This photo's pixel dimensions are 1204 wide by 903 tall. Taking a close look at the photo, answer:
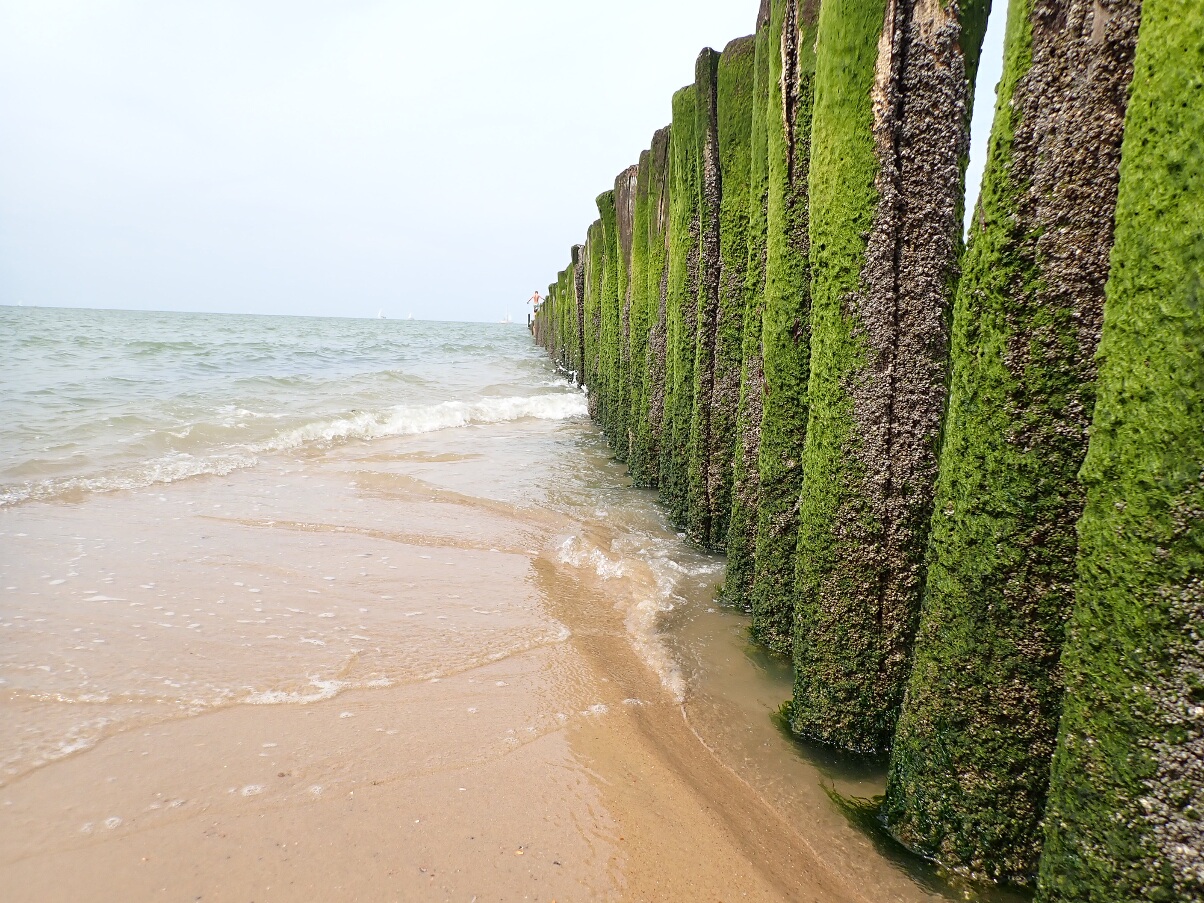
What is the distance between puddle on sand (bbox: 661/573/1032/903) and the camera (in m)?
2.14

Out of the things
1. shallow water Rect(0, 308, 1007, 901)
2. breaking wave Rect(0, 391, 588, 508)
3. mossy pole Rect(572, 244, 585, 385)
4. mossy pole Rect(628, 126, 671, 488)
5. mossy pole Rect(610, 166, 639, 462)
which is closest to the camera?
shallow water Rect(0, 308, 1007, 901)

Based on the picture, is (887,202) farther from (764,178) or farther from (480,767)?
(480,767)

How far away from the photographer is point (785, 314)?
338cm

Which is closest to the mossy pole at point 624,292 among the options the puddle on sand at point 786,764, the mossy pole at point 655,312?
the mossy pole at point 655,312

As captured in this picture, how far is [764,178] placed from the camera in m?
3.88

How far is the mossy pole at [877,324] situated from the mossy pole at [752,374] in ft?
3.69

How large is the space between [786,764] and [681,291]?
3.91m

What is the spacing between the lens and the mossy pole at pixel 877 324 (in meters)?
2.42

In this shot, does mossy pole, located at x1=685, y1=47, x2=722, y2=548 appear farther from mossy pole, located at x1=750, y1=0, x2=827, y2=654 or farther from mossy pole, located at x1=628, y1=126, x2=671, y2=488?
mossy pole, located at x1=628, y1=126, x2=671, y2=488

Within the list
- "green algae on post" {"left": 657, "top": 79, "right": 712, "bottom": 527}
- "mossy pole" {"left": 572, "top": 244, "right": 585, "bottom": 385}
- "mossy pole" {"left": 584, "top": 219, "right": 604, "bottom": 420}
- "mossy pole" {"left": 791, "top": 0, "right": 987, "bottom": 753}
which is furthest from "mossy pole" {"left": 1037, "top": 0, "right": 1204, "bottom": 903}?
"mossy pole" {"left": 572, "top": 244, "right": 585, "bottom": 385}

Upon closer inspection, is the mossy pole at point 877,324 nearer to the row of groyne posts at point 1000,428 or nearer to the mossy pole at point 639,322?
the row of groyne posts at point 1000,428

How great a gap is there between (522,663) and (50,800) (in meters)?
1.91

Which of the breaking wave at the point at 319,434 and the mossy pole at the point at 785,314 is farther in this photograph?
the breaking wave at the point at 319,434

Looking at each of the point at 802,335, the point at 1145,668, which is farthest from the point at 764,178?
the point at 1145,668
